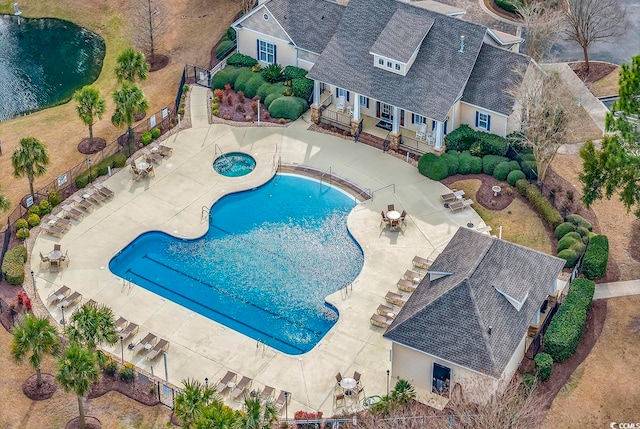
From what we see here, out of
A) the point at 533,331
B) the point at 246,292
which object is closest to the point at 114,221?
the point at 246,292

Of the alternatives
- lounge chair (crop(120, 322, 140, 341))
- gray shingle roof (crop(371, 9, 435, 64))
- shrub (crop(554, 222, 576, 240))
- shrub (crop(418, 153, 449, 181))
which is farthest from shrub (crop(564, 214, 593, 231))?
lounge chair (crop(120, 322, 140, 341))

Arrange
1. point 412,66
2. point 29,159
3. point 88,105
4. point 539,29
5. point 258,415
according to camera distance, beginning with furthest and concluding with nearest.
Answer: point 539,29
point 412,66
point 88,105
point 29,159
point 258,415

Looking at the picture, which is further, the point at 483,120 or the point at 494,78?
the point at 483,120

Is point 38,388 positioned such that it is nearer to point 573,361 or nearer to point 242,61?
point 573,361

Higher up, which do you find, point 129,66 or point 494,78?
point 494,78

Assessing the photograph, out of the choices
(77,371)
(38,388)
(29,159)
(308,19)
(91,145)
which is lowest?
(38,388)

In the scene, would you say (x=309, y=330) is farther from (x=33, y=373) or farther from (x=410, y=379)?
(x=33, y=373)

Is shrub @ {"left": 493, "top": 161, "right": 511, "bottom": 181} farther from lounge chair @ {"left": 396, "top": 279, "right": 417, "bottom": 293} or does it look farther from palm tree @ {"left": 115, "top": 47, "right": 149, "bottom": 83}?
palm tree @ {"left": 115, "top": 47, "right": 149, "bottom": 83}

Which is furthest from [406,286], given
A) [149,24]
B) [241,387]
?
[149,24]
